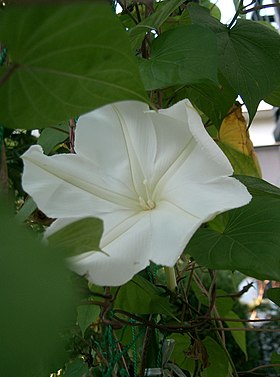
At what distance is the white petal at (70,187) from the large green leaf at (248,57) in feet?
0.69

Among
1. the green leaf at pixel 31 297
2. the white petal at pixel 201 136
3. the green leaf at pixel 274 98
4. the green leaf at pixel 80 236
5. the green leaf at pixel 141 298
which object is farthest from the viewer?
the green leaf at pixel 274 98

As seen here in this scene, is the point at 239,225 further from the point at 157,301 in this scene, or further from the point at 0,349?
the point at 0,349

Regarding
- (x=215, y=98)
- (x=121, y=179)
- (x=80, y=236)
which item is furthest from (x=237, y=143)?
(x=80, y=236)

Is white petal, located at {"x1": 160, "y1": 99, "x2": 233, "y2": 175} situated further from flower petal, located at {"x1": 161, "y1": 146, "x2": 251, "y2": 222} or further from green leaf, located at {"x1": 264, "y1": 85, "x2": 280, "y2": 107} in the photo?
green leaf, located at {"x1": 264, "y1": 85, "x2": 280, "y2": 107}

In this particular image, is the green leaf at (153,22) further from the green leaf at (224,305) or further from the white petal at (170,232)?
the green leaf at (224,305)

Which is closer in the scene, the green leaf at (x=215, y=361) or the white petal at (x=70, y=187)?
the white petal at (x=70, y=187)

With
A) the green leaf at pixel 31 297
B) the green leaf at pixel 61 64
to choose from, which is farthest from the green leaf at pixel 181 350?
the green leaf at pixel 31 297

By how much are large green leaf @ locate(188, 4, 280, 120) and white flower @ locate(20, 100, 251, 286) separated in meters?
0.16

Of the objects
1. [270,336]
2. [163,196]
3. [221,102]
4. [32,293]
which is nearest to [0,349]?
[32,293]

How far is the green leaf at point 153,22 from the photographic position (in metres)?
0.60

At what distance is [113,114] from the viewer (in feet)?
1.70

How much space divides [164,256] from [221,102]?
340 mm

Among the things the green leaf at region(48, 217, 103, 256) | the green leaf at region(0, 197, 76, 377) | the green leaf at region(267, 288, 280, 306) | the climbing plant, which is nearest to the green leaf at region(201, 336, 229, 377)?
the climbing plant

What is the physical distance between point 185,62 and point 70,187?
0.17 m
